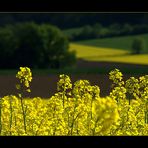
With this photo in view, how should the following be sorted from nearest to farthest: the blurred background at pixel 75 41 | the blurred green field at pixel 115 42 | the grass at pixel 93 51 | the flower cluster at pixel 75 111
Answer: the flower cluster at pixel 75 111, the blurred background at pixel 75 41, the blurred green field at pixel 115 42, the grass at pixel 93 51

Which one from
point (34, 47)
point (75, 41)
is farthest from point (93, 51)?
point (34, 47)

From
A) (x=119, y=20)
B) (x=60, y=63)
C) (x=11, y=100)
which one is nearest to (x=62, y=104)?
(x=11, y=100)

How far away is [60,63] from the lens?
23.4 m

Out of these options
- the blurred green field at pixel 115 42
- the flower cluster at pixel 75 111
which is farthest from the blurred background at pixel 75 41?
the flower cluster at pixel 75 111

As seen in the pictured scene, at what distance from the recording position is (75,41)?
936 inches

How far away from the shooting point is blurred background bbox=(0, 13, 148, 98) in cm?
1839

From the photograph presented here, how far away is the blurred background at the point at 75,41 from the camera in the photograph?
1839cm

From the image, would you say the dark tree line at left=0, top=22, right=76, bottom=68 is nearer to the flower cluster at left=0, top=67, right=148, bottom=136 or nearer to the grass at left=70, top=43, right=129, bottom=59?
the grass at left=70, top=43, right=129, bottom=59

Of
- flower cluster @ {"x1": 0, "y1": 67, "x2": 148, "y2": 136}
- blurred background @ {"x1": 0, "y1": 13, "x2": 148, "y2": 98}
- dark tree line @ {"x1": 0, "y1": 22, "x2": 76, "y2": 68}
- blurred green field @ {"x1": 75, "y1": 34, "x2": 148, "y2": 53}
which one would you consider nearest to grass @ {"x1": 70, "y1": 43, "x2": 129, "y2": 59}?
blurred background @ {"x1": 0, "y1": 13, "x2": 148, "y2": 98}

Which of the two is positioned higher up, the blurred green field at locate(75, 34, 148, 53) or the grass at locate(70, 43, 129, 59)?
the blurred green field at locate(75, 34, 148, 53)

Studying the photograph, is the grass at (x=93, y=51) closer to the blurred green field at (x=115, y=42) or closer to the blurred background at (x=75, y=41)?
the blurred background at (x=75, y=41)

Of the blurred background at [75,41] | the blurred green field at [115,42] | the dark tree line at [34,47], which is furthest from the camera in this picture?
the blurred green field at [115,42]
